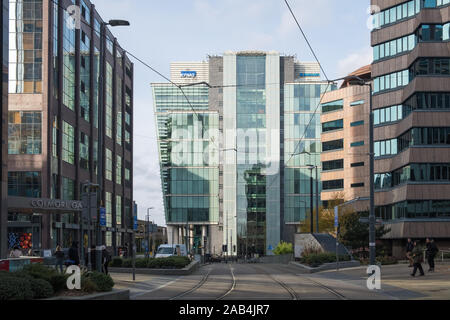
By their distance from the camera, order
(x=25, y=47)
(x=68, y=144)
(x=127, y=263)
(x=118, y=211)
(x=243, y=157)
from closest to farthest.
Answer: (x=127, y=263) → (x=25, y=47) → (x=68, y=144) → (x=118, y=211) → (x=243, y=157)

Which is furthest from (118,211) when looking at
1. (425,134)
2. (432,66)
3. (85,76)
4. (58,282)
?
(58,282)

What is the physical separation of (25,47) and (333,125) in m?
57.5

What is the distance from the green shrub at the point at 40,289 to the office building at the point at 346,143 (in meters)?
81.1

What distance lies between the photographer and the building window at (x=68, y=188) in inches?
2752

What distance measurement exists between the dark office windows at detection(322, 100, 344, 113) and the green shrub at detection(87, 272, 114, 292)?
88.4 m

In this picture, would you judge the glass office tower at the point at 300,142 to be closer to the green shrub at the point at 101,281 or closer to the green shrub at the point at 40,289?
the green shrub at the point at 101,281

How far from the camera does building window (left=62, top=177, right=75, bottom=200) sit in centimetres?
6991

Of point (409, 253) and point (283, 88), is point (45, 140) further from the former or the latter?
point (283, 88)

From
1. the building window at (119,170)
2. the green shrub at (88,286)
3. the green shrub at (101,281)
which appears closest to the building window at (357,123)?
the building window at (119,170)

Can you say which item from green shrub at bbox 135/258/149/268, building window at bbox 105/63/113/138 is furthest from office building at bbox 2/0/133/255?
green shrub at bbox 135/258/149/268

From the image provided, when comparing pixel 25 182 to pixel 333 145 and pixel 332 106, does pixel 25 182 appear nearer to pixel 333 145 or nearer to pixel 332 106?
pixel 333 145

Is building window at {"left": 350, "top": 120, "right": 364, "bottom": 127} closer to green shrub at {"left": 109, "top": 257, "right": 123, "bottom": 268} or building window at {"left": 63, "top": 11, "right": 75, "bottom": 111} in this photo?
building window at {"left": 63, "top": 11, "right": 75, "bottom": 111}

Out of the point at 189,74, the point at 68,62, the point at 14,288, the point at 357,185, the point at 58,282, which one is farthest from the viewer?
the point at 189,74

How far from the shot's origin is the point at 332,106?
108 meters
